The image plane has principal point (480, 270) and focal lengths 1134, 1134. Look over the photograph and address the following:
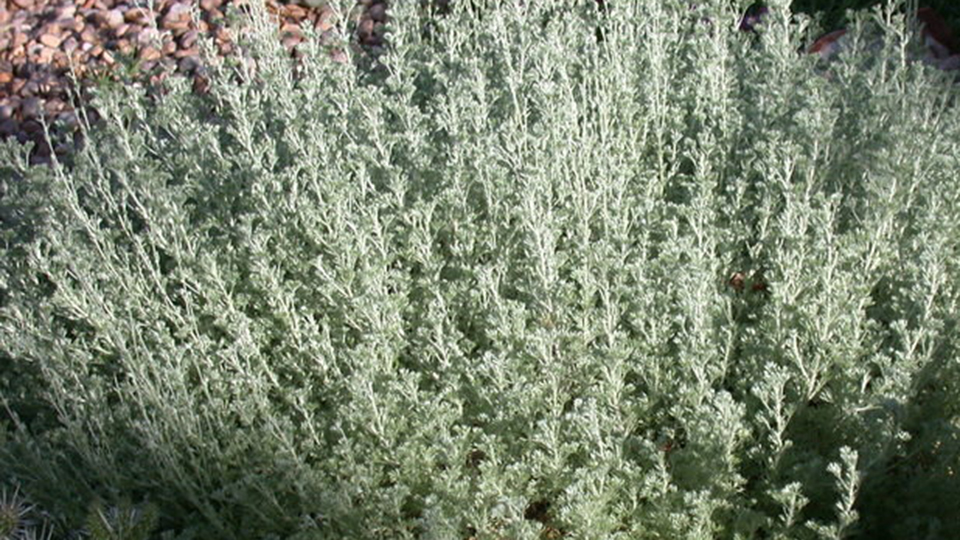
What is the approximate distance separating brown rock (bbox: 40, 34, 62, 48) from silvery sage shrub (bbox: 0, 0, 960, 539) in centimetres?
306

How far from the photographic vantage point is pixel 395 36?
15.0 ft

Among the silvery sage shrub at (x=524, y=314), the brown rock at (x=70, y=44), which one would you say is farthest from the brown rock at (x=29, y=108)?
the silvery sage shrub at (x=524, y=314)

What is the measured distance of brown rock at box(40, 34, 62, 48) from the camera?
735cm

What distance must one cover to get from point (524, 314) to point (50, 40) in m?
5.13

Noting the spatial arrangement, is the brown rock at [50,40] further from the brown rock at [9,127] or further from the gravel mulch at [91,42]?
the brown rock at [9,127]

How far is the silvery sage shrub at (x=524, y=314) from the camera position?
10.5 ft

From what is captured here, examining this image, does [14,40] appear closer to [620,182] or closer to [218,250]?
[218,250]

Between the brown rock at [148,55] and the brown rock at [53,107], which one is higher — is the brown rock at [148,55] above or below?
above

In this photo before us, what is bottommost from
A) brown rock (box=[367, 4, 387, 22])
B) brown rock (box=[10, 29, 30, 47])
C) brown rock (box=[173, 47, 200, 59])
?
brown rock (box=[10, 29, 30, 47])

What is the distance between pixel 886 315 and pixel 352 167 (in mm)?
1946

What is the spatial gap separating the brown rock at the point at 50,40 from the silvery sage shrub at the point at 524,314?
10.0ft

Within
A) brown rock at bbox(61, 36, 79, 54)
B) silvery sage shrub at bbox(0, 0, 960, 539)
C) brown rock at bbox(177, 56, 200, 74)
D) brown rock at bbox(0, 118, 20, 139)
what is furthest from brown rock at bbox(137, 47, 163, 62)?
silvery sage shrub at bbox(0, 0, 960, 539)

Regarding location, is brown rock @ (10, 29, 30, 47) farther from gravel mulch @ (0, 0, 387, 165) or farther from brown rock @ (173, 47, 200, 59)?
brown rock @ (173, 47, 200, 59)

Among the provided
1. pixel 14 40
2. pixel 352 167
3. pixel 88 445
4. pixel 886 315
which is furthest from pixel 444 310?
pixel 14 40
